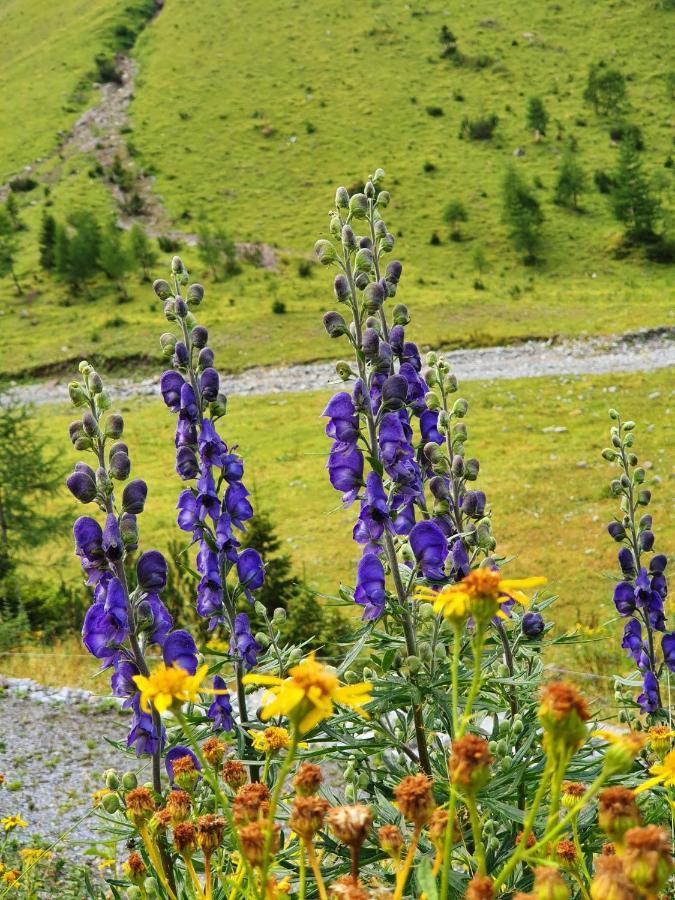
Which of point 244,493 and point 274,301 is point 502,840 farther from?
point 274,301

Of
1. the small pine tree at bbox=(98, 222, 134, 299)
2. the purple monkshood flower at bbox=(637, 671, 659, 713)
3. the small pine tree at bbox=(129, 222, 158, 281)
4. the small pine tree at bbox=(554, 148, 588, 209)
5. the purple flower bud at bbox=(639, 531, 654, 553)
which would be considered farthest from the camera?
the small pine tree at bbox=(554, 148, 588, 209)

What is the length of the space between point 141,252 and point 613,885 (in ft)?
121

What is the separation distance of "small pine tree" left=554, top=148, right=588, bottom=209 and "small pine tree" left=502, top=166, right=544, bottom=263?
3011 millimetres

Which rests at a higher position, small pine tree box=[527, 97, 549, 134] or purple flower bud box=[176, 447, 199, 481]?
small pine tree box=[527, 97, 549, 134]

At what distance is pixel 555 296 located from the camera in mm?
28734

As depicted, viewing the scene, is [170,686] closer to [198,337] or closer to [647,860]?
[647,860]

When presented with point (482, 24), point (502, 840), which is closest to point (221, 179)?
point (482, 24)

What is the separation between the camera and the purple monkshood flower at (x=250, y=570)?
2.74 m

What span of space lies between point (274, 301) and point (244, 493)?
28473mm

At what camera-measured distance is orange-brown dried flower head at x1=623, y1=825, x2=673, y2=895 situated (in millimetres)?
772

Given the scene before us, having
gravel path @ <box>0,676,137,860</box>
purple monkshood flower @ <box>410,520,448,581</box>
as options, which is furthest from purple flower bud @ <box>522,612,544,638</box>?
gravel path @ <box>0,676,137,860</box>

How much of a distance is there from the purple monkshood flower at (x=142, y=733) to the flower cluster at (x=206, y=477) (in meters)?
0.50

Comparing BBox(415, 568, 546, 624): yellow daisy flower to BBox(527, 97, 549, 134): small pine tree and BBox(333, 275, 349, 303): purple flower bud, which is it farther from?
BBox(527, 97, 549, 134): small pine tree

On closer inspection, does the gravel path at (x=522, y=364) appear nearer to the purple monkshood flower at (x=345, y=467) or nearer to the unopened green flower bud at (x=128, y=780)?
the purple monkshood flower at (x=345, y=467)
